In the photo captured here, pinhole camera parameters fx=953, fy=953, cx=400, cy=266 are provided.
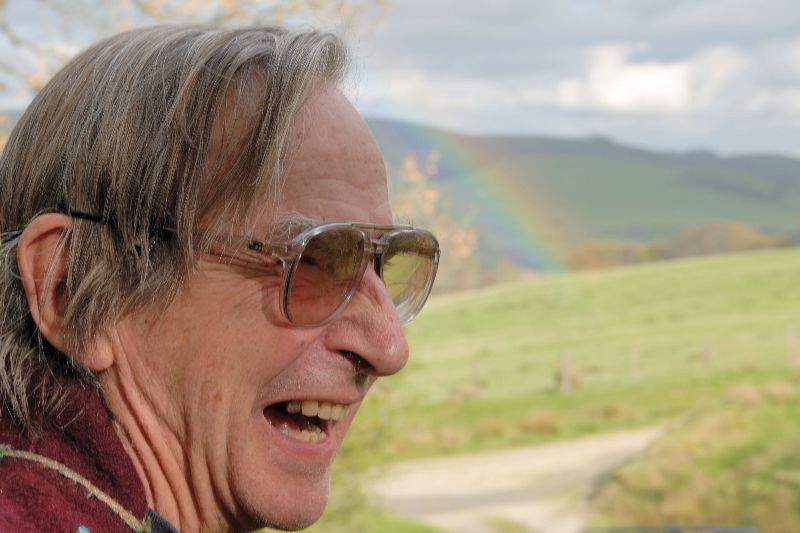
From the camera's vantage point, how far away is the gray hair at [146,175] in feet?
4.15

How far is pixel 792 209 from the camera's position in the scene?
4328 cm

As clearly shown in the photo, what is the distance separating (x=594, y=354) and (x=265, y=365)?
24313 millimetres

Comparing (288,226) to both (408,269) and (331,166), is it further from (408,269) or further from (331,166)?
(408,269)

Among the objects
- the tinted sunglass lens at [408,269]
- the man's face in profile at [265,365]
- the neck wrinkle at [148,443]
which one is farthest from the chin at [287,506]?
the tinted sunglass lens at [408,269]

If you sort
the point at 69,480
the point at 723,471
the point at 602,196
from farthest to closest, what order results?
the point at 602,196
the point at 723,471
the point at 69,480

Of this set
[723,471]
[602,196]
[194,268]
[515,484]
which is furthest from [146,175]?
[602,196]

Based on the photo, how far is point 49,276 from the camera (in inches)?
50.2

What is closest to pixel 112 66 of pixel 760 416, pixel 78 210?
pixel 78 210

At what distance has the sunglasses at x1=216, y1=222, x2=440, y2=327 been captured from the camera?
132 centimetres

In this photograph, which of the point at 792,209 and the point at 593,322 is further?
the point at 792,209

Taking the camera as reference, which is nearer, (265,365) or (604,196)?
(265,365)

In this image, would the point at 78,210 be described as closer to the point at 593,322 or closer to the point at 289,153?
the point at 289,153

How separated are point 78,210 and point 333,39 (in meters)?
0.47

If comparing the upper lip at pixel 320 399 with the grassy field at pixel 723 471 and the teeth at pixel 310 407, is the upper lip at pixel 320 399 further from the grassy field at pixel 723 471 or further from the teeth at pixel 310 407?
the grassy field at pixel 723 471
